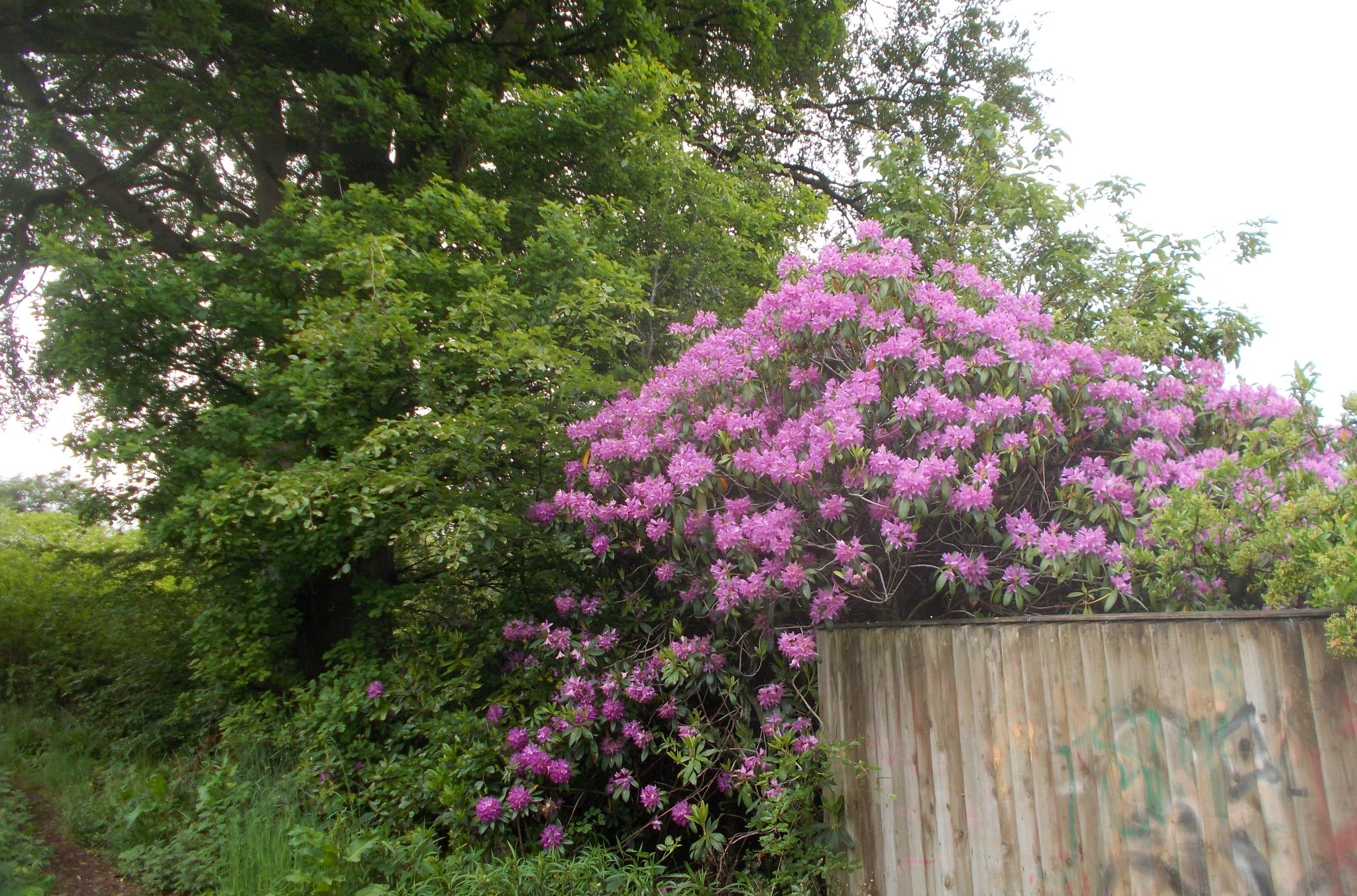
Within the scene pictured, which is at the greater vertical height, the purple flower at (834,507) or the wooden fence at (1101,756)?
the purple flower at (834,507)

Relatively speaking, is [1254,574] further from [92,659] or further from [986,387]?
[92,659]

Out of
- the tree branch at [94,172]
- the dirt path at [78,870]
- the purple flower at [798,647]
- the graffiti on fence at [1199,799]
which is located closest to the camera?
the graffiti on fence at [1199,799]

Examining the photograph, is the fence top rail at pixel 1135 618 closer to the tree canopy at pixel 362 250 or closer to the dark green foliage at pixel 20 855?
the tree canopy at pixel 362 250

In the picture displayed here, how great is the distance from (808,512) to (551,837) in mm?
2160

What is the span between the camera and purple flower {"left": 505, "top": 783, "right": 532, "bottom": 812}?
4930 mm

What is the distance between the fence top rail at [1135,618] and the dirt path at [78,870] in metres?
4.48

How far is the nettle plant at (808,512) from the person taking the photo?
4156 mm

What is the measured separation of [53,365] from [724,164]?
720 cm

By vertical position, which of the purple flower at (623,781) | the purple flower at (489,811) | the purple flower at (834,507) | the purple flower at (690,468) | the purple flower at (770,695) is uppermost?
the purple flower at (690,468)

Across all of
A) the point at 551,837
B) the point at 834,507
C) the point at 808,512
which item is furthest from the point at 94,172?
the point at 834,507

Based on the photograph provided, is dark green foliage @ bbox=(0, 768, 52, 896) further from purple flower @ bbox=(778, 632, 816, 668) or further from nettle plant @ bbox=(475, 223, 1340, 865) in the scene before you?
purple flower @ bbox=(778, 632, 816, 668)

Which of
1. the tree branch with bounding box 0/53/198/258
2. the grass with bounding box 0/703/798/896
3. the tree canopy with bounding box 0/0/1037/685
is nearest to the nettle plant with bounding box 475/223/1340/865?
the grass with bounding box 0/703/798/896

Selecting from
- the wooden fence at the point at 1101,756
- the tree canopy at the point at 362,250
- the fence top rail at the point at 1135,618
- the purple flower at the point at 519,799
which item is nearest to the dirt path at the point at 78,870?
the tree canopy at the point at 362,250

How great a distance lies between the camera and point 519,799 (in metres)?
4.93
